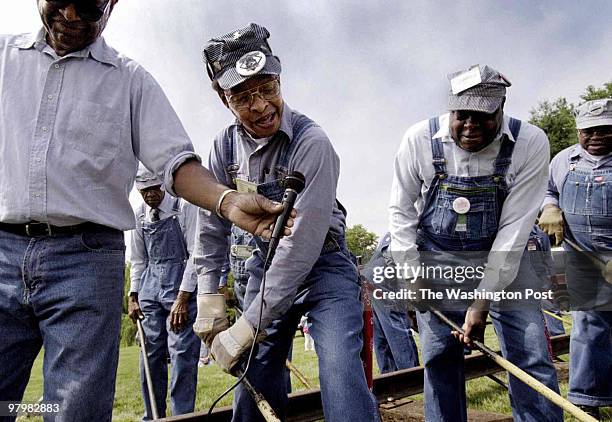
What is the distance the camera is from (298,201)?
9.56 ft

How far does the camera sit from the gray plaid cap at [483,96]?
354 cm

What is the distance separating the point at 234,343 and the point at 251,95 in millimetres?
1163

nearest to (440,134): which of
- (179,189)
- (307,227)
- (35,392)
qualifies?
(307,227)

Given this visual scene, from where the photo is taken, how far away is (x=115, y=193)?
232cm

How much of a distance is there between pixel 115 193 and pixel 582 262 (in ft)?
14.4

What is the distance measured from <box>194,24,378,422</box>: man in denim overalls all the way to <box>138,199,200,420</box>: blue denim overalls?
239cm

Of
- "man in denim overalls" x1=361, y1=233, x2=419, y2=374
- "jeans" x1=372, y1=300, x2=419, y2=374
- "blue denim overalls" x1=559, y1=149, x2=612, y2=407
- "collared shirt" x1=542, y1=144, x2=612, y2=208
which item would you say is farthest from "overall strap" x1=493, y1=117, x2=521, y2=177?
"jeans" x1=372, y1=300, x2=419, y2=374

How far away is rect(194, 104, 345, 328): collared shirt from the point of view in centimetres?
288

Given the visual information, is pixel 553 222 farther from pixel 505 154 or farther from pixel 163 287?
pixel 163 287

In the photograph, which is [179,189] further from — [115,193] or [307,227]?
[307,227]

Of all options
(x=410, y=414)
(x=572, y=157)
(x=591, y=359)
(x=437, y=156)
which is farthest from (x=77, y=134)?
(x=572, y=157)

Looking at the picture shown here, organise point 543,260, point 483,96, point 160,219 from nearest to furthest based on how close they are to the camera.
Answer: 1. point 483,96
2. point 543,260
3. point 160,219

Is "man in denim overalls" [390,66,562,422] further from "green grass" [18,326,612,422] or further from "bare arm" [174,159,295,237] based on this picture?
"bare arm" [174,159,295,237]

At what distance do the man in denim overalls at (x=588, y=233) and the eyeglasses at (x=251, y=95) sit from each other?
3144 millimetres
